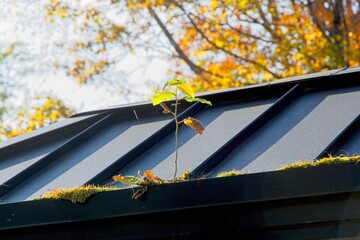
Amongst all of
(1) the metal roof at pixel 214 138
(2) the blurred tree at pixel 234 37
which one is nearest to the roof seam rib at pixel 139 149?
(1) the metal roof at pixel 214 138

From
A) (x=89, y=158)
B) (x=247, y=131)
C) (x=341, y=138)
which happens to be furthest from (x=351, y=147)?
(x=89, y=158)

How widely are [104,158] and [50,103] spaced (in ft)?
68.3

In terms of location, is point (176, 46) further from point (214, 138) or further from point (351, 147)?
point (351, 147)

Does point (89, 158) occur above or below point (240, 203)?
above

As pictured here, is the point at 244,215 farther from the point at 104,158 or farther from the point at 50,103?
the point at 50,103

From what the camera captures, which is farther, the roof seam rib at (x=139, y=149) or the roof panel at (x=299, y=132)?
the roof seam rib at (x=139, y=149)

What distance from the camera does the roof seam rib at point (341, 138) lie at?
374 centimetres

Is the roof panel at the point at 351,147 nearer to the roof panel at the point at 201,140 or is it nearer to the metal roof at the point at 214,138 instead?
the metal roof at the point at 214,138

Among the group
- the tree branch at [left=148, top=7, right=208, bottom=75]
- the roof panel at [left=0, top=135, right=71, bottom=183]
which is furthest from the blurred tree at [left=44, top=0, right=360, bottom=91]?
the roof panel at [left=0, top=135, right=71, bottom=183]

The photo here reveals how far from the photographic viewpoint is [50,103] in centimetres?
2511

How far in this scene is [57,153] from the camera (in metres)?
4.93

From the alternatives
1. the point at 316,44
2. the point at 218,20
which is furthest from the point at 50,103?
the point at 316,44

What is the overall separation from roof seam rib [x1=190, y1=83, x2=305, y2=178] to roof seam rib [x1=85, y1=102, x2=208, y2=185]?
0.54 metres

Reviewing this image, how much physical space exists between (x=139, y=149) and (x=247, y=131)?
627 millimetres
